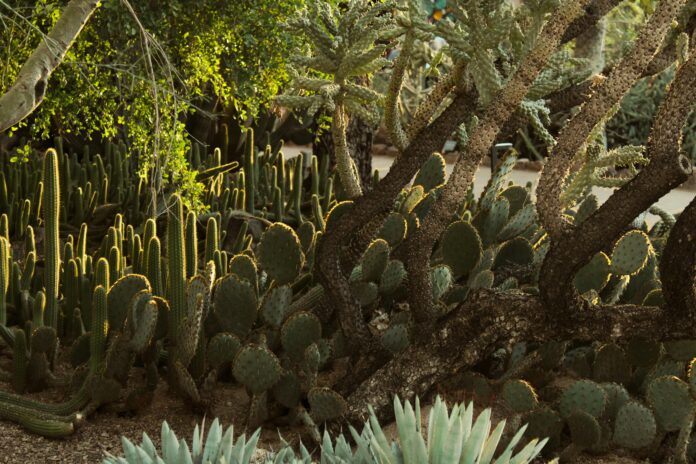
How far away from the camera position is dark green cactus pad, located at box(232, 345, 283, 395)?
376 centimetres

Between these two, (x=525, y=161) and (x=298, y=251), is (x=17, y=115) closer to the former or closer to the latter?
(x=298, y=251)

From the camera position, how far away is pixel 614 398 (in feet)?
12.5

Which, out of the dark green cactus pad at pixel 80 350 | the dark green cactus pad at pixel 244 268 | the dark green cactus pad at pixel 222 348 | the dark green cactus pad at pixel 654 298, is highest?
the dark green cactus pad at pixel 654 298

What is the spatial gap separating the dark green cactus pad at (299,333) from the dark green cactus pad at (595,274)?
1.07m

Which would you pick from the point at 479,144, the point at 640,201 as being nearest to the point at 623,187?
the point at 640,201

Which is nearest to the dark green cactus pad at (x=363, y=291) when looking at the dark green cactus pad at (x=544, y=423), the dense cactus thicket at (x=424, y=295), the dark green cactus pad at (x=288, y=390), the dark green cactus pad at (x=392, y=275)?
the dense cactus thicket at (x=424, y=295)

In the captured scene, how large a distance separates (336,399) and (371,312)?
3.34 feet

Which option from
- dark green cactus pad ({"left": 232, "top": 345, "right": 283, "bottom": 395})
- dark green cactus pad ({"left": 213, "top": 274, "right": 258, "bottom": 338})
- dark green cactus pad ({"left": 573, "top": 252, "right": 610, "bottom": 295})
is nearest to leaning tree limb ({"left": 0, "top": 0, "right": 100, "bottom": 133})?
dark green cactus pad ({"left": 213, "top": 274, "right": 258, "bottom": 338})

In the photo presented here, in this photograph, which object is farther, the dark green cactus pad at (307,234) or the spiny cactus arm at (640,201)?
the dark green cactus pad at (307,234)

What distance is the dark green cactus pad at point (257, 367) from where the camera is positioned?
376 centimetres

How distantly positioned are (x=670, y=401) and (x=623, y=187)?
29.1 inches

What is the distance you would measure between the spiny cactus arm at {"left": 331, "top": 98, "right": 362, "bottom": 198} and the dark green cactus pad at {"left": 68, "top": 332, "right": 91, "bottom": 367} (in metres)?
1.15

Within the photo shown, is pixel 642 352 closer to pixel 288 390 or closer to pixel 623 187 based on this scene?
pixel 623 187

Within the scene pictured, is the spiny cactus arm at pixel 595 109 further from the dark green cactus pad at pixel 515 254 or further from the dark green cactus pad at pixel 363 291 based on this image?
the dark green cactus pad at pixel 515 254
